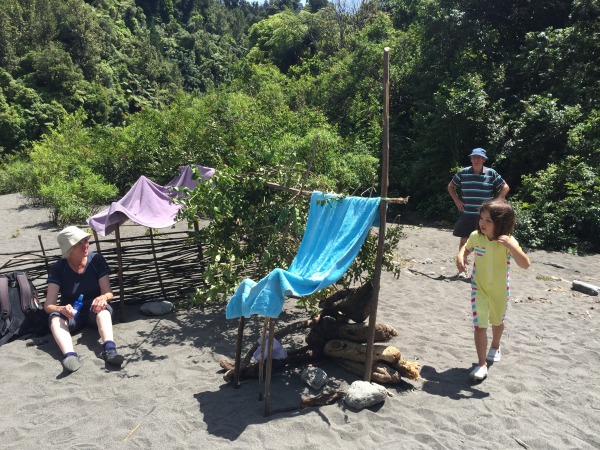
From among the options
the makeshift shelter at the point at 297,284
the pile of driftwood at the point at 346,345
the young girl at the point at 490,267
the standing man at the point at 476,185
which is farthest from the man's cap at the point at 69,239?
the standing man at the point at 476,185

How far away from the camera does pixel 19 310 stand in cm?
463

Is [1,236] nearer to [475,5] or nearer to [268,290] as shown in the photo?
[268,290]

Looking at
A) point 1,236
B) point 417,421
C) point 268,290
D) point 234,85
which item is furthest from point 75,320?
point 234,85

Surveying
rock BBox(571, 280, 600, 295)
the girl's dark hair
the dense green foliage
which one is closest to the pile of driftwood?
the dense green foliage

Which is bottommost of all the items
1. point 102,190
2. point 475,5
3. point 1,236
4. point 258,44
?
point 1,236

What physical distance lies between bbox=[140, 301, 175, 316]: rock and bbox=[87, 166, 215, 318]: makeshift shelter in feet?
0.86

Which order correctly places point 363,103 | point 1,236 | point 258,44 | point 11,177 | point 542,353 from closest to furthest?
1. point 542,353
2. point 1,236
3. point 363,103
4. point 11,177
5. point 258,44

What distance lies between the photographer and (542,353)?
4211mm

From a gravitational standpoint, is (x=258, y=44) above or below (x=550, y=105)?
above

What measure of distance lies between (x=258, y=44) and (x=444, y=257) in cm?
3219

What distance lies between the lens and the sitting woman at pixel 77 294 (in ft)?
13.7

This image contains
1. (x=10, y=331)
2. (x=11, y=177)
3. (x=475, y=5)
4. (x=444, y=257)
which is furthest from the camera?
(x=11, y=177)

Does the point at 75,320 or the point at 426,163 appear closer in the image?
the point at 75,320

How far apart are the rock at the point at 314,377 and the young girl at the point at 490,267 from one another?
114cm
